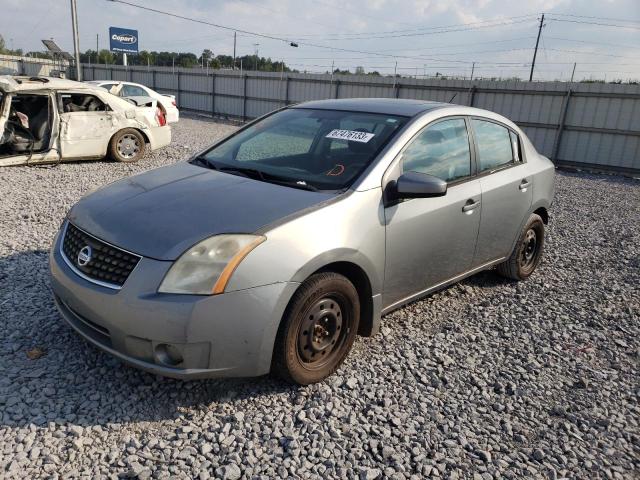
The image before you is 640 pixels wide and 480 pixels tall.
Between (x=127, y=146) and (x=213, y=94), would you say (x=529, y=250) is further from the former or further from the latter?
(x=213, y=94)

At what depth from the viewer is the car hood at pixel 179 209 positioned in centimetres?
270

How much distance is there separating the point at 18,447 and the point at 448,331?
2902 mm

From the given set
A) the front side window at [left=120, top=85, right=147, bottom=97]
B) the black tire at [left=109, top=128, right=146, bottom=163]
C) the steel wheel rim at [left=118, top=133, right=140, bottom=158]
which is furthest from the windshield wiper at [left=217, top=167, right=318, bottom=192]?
the front side window at [left=120, top=85, right=147, bottom=97]

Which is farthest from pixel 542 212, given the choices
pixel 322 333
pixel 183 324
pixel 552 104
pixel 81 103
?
pixel 552 104

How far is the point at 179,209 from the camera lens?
2.95 m

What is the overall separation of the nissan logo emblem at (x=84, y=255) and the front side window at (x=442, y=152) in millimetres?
2026

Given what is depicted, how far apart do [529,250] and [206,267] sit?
380 cm

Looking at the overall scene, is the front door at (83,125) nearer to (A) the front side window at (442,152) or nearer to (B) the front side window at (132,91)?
(B) the front side window at (132,91)

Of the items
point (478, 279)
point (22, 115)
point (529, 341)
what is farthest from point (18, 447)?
point (22, 115)

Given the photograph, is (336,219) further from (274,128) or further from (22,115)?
(22,115)

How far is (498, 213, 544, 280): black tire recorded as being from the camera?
16.1 feet

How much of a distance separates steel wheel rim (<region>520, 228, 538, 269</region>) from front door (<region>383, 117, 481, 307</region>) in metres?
1.21

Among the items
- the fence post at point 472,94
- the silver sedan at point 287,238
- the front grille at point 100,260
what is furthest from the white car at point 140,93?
the front grille at point 100,260

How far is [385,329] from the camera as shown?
3.94m
